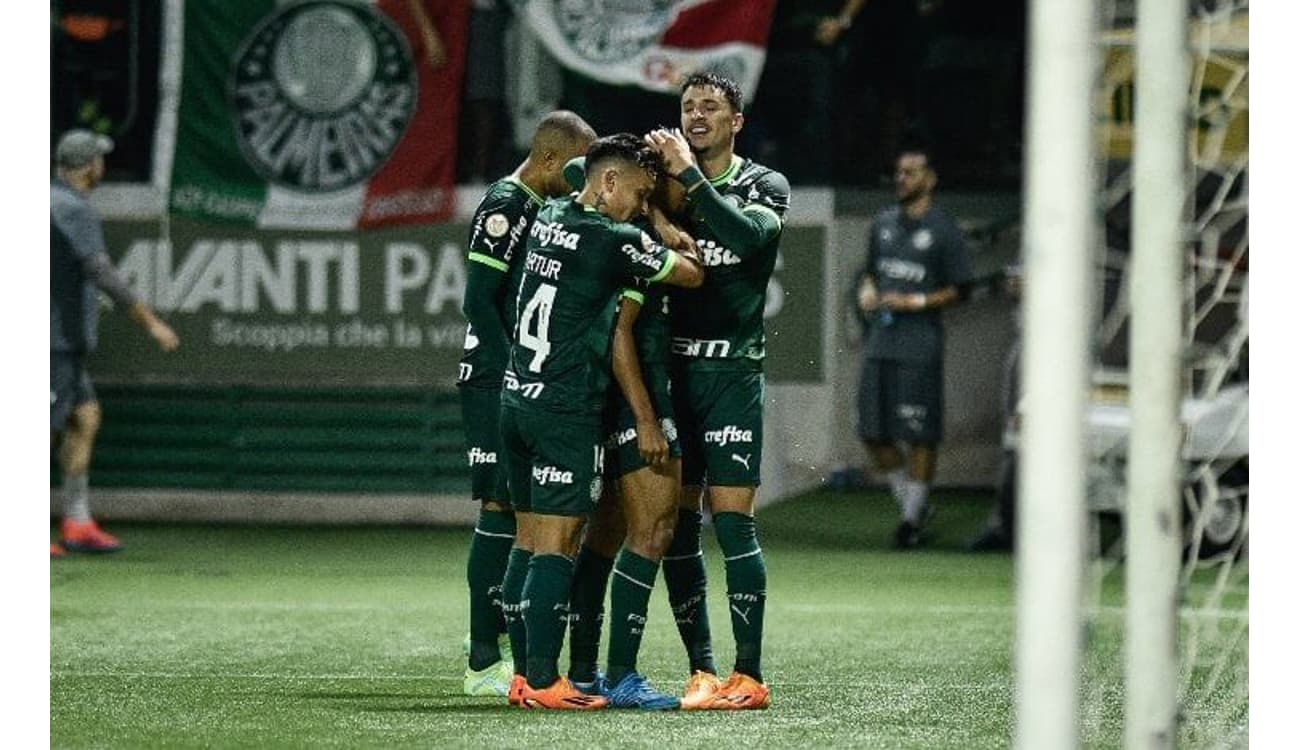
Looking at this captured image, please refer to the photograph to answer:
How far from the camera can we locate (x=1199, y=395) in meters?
8.37

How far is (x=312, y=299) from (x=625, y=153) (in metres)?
7.17

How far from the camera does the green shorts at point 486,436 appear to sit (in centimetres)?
756

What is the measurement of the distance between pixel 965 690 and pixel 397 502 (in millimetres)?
6463

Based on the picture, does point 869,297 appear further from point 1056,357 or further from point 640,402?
point 1056,357

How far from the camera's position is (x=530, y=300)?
23.0ft

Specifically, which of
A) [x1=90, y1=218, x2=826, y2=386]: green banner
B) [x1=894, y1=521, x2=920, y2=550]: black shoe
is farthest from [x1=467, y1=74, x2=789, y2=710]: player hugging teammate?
[x1=90, y1=218, x2=826, y2=386]: green banner

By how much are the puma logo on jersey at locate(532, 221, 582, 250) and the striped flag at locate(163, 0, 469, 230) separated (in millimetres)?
6771

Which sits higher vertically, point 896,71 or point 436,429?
point 896,71

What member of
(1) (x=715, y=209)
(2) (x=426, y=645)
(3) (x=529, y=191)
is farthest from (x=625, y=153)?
(2) (x=426, y=645)

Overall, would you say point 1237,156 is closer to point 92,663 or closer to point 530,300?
point 530,300

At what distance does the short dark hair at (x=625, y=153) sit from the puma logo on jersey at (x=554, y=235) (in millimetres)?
176

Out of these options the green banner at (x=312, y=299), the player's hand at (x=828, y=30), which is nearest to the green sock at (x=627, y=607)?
the green banner at (x=312, y=299)

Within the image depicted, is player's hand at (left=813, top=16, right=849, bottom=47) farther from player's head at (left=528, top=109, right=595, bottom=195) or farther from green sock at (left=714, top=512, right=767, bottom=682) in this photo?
green sock at (left=714, top=512, right=767, bottom=682)
